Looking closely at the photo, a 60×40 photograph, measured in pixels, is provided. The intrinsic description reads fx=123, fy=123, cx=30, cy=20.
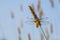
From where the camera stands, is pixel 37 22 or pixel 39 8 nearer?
pixel 37 22

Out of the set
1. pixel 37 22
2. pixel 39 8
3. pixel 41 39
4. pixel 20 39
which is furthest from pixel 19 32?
pixel 37 22

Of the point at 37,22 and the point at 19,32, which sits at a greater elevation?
the point at 37,22

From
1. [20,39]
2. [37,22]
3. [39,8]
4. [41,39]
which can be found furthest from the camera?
[20,39]

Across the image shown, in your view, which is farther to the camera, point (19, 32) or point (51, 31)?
point (19, 32)

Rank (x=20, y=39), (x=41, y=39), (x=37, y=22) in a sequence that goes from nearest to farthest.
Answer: (x=37, y=22)
(x=41, y=39)
(x=20, y=39)

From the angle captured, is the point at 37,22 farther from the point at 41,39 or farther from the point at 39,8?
the point at 41,39

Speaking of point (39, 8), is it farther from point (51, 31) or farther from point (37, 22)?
point (37, 22)

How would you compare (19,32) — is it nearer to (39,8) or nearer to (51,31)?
(51,31)

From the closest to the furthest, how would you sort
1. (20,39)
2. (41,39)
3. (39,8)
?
(39,8) → (41,39) → (20,39)

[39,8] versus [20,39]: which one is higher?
[39,8]
